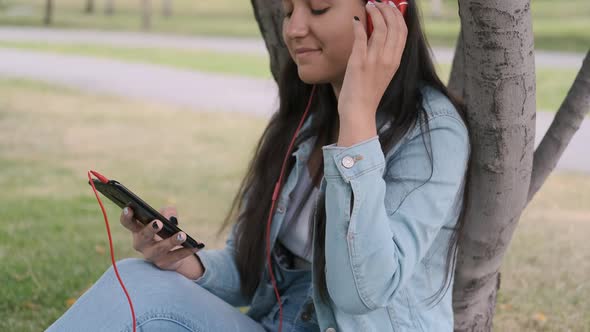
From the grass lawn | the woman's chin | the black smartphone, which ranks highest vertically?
the woman's chin

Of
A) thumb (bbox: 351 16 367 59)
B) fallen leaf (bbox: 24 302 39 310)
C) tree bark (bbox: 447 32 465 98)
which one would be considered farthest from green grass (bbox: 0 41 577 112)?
thumb (bbox: 351 16 367 59)

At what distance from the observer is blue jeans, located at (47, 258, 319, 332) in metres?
2.11

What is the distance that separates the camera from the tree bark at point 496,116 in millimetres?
2254

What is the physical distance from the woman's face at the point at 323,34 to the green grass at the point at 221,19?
616 inches

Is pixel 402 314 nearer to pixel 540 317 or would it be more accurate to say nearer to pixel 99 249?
pixel 540 317

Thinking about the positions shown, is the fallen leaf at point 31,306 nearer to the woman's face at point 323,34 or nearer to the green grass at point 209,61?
the woman's face at point 323,34

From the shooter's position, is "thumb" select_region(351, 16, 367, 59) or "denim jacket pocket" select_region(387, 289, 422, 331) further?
"denim jacket pocket" select_region(387, 289, 422, 331)

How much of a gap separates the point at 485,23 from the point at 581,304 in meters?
2.30

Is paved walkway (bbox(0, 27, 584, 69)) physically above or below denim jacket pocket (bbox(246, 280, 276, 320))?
below

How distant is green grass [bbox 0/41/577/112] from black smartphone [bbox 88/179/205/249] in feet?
28.5

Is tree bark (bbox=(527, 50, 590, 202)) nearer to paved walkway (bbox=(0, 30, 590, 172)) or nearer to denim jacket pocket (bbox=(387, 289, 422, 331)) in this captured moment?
denim jacket pocket (bbox=(387, 289, 422, 331))

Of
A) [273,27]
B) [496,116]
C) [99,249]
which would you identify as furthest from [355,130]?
[99,249]

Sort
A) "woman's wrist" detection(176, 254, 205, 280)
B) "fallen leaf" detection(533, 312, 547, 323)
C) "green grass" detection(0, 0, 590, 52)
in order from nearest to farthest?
"woman's wrist" detection(176, 254, 205, 280), "fallen leaf" detection(533, 312, 547, 323), "green grass" detection(0, 0, 590, 52)

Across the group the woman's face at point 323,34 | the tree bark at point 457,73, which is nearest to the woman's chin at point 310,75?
the woman's face at point 323,34
